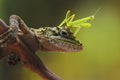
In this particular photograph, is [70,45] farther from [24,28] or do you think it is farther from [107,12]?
[107,12]

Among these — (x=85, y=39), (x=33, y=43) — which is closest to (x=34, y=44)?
(x=33, y=43)

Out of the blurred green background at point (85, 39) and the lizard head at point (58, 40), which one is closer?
the lizard head at point (58, 40)

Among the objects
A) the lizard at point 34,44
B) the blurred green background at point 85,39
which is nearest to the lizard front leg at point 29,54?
the lizard at point 34,44

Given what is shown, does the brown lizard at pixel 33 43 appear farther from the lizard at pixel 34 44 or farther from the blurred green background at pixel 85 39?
the blurred green background at pixel 85 39

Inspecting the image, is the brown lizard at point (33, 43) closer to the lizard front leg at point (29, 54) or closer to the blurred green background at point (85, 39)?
the lizard front leg at point (29, 54)

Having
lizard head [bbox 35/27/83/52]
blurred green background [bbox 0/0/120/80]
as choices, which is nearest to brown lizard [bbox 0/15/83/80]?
lizard head [bbox 35/27/83/52]

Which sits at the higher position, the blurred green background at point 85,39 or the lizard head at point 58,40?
the blurred green background at point 85,39

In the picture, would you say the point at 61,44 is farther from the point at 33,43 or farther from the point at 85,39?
the point at 85,39

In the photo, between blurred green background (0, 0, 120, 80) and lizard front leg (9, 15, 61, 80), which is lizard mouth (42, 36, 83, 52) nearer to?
lizard front leg (9, 15, 61, 80)
